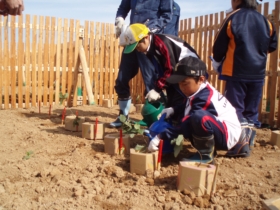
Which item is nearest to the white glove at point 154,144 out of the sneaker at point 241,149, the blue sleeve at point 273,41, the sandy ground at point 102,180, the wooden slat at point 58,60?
the sandy ground at point 102,180

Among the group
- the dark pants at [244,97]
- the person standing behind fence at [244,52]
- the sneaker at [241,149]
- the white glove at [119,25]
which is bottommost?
the sneaker at [241,149]

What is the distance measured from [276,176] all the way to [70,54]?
18.4 ft

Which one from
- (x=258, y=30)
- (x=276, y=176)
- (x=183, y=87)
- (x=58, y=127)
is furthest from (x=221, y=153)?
(x=58, y=127)

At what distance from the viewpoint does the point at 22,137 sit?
3.89 meters

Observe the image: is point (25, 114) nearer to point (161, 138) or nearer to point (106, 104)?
point (106, 104)

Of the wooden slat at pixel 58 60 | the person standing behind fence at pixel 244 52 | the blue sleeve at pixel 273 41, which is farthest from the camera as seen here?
the wooden slat at pixel 58 60

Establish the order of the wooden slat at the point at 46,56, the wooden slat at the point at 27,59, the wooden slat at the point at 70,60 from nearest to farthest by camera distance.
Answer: the wooden slat at the point at 27,59, the wooden slat at the point at 46,56, the wooden slat at the point at 70,60

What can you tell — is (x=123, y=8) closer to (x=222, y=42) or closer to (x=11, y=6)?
(x=222, y=42)

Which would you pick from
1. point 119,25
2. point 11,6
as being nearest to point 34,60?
point 119,25

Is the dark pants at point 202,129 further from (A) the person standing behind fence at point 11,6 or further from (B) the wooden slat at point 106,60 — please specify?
(B) the wooden slat at point 106,60

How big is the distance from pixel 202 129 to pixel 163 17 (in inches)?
83.0

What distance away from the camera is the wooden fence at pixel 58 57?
21.5ft

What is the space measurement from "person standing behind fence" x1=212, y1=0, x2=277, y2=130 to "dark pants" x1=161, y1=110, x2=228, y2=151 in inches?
28.2

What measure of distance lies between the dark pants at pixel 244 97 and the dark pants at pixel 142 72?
0.60m
